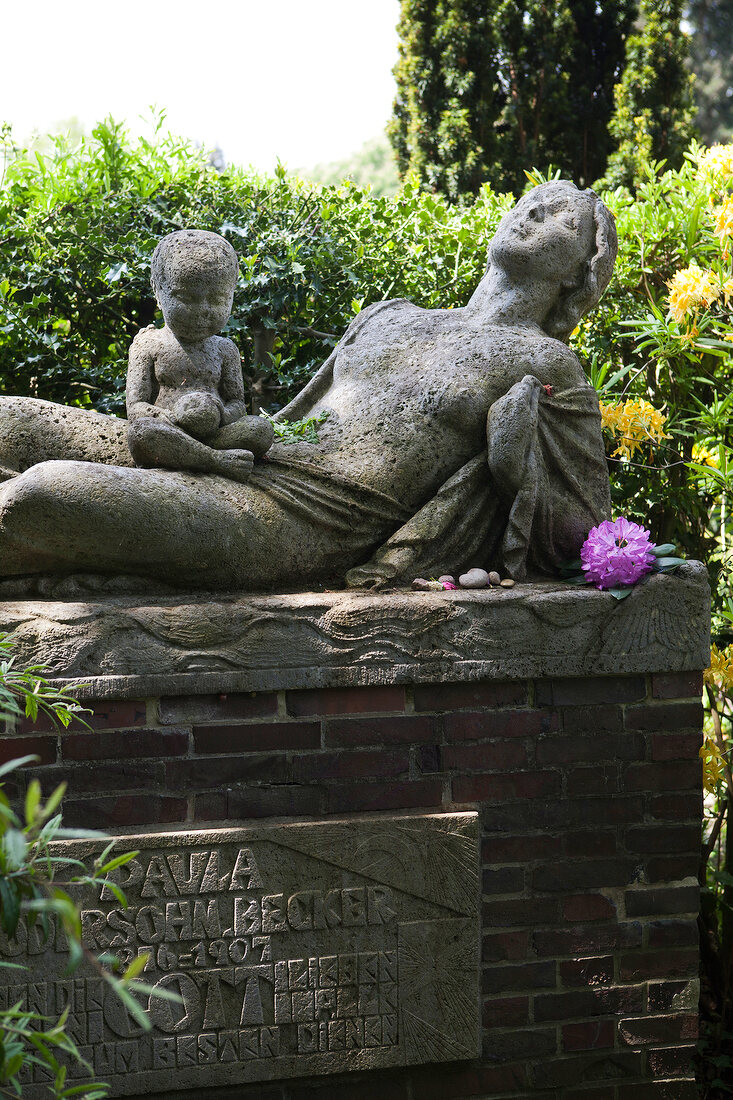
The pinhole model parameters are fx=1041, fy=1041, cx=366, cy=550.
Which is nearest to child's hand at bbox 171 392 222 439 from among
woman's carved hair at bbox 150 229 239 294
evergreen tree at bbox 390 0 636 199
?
woman's carved hair at bbox 150 229 239 294

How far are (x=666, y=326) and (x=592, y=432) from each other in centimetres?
107

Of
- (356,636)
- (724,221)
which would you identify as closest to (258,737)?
(356,636)

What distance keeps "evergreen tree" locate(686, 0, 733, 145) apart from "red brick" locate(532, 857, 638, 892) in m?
17.5

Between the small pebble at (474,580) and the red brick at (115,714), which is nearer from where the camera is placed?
the red brick at (115,714)

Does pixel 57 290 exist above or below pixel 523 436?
above

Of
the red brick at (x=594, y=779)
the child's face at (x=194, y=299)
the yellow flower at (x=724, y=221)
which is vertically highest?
the yellow flower at (x=724, y=221)

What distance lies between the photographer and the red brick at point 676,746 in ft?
9.19

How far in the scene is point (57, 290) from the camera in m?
4.35

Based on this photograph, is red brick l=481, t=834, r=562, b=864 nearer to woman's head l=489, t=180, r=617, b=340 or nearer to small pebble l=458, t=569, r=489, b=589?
small pebble l=458, t=569, r=489, b=589

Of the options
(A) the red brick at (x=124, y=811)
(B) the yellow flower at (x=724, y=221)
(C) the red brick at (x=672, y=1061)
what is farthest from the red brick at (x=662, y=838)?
(B) the yellow flower at (x=724, y=221)

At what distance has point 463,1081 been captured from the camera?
106 inches

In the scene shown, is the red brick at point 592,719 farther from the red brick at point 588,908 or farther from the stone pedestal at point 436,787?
the red brick at point 588,908

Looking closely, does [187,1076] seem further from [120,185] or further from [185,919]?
[120,185]

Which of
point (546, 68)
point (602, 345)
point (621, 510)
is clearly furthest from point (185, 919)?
point (546, 68)
